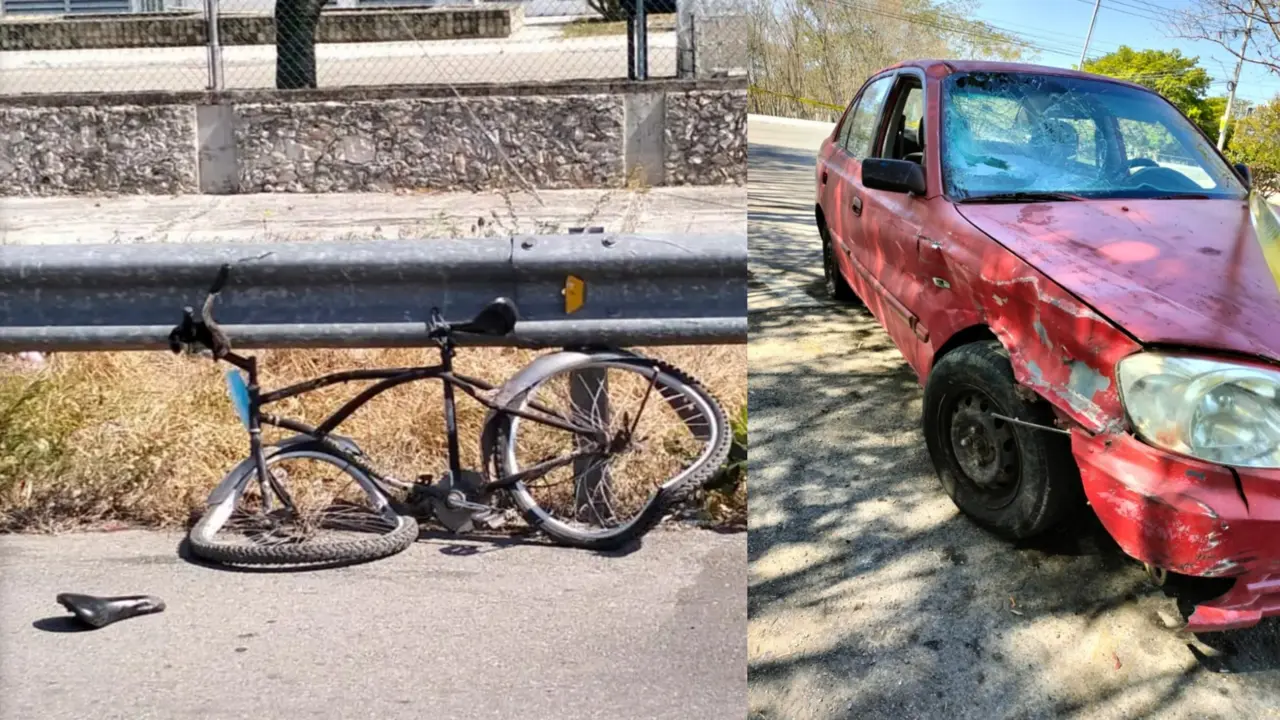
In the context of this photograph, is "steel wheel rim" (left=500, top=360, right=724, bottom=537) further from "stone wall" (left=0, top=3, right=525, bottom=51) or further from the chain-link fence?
"stone wall" (left=0, top=3, right=525, bottom=51)

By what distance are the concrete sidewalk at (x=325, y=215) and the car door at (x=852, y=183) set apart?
519mm

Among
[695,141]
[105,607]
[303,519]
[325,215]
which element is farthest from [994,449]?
[325,215]

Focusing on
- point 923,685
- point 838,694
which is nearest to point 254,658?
point 838,694

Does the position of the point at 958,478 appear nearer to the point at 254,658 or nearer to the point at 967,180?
the point at 967,180

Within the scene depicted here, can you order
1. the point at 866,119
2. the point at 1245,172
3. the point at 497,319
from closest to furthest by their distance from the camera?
the point at 497,319 < the point at 1245,172 < the point at 866,119

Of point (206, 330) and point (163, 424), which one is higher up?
point (206, 330)

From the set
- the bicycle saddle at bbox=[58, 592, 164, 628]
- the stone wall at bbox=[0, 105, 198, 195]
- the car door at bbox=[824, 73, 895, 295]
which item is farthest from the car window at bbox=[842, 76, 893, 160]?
the stone wall at bbox=[0, 105, 198, 195]

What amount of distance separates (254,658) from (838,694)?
101cm

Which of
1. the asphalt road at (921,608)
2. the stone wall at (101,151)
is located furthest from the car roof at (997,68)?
the stone wall at (101,151)

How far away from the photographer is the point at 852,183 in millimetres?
3361

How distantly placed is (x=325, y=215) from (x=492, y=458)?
4.56m

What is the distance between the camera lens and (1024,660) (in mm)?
1976

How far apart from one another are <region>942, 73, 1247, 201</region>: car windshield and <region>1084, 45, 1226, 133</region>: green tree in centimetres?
10

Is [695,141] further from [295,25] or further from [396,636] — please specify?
[396,636]
